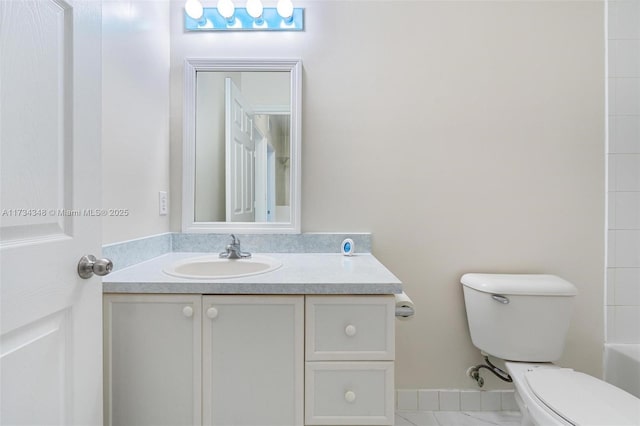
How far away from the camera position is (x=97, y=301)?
78 cm

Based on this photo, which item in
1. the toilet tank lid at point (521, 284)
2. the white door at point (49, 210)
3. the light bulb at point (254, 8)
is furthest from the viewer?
the light bulb at point (254, 8)

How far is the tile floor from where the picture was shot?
140 centimetres

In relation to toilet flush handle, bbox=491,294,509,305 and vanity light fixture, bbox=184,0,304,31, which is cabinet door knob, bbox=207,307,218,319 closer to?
toilet flush handle, bbox=491,294,509,305

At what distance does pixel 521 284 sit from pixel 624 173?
2.54ft

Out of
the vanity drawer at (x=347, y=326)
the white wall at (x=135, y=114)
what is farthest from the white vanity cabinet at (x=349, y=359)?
the white wall at (x=135, y=114)

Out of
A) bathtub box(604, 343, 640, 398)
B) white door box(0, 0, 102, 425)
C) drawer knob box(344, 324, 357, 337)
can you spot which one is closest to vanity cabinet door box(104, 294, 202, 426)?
white door box(0, 0, 102, 425)

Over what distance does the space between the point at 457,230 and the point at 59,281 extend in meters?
1.48

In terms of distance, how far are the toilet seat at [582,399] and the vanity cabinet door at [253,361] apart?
816 millimetres

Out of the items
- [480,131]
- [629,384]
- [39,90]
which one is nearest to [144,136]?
[39,90]

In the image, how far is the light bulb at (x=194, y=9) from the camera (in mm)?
1420

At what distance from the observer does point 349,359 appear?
0.95 meters

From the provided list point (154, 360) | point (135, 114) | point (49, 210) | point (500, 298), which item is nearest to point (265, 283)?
point (154, 360)

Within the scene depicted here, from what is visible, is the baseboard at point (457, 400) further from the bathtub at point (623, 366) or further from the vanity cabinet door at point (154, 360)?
the vanity cabinet door at point (154, 360)

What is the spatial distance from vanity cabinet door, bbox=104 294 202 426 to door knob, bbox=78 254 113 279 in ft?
0.85
